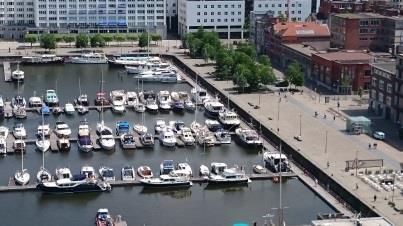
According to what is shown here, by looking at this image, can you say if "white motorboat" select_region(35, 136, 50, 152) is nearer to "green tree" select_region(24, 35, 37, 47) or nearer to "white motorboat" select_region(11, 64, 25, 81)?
"white motorboat" select_region(11, 64, 25, 81)

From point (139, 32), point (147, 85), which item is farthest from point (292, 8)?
point (147, 85)

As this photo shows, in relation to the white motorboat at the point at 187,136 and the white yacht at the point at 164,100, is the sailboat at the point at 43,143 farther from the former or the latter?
the white yacht at the point at 164,100

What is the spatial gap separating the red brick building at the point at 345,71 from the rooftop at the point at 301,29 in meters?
6.24

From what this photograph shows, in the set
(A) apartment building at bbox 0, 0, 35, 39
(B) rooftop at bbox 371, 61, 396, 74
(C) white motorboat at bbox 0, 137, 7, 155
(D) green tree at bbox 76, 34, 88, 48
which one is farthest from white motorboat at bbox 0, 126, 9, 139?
(A) apartment building at bbox 0, 0, 35, 39

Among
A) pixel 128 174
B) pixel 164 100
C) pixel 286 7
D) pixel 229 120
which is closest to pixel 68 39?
pixel 286 7

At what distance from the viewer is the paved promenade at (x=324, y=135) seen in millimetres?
21875

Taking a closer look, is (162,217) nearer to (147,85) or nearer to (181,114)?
(181,114)

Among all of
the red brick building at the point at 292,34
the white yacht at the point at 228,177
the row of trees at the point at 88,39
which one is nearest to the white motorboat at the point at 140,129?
the white yacht at the point at 228,177

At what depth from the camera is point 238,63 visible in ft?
128

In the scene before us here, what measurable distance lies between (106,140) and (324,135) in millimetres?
6861

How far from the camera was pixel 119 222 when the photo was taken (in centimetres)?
2005

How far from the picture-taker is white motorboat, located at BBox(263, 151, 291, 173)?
24.4 m

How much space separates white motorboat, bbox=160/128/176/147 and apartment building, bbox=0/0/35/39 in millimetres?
26954

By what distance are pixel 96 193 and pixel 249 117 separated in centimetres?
924
